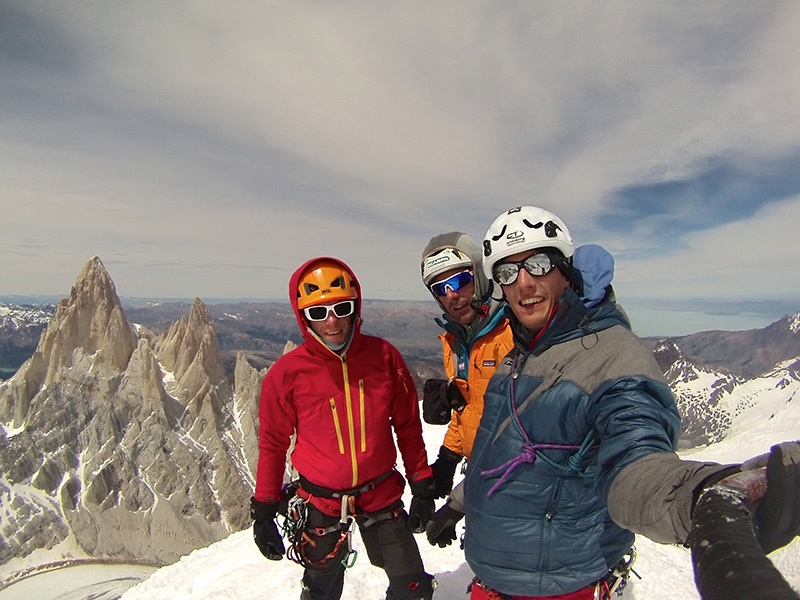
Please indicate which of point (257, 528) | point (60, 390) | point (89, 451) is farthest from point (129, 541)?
point (257, 528)

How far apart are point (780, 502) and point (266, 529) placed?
519 cm

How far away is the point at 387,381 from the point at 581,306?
108 inches

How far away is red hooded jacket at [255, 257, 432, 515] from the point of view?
485 cm

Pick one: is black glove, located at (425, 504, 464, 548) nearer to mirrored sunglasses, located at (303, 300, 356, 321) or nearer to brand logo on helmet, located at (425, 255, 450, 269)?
mirrored sunglasses, located at (303, 300, 356, 321)

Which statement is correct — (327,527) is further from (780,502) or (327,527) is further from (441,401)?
(780,502)

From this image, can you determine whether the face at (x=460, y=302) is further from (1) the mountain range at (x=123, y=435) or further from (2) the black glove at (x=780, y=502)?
(1) the mountain range at (x=123, y=435)

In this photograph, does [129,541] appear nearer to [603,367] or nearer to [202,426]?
[202,426]

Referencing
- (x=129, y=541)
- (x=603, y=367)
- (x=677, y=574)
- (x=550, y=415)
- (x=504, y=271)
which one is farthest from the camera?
(x=129, y=541)

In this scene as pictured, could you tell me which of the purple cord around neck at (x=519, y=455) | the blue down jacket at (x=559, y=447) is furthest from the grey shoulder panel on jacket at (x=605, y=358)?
the purple cord around neck at (x=519, y=455)

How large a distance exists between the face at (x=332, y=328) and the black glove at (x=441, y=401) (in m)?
1.24

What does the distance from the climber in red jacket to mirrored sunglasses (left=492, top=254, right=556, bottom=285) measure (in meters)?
2.12

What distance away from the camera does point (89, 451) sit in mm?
90125

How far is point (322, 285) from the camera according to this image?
489cm

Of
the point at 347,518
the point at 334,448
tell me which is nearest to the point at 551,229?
the point at 334,448
